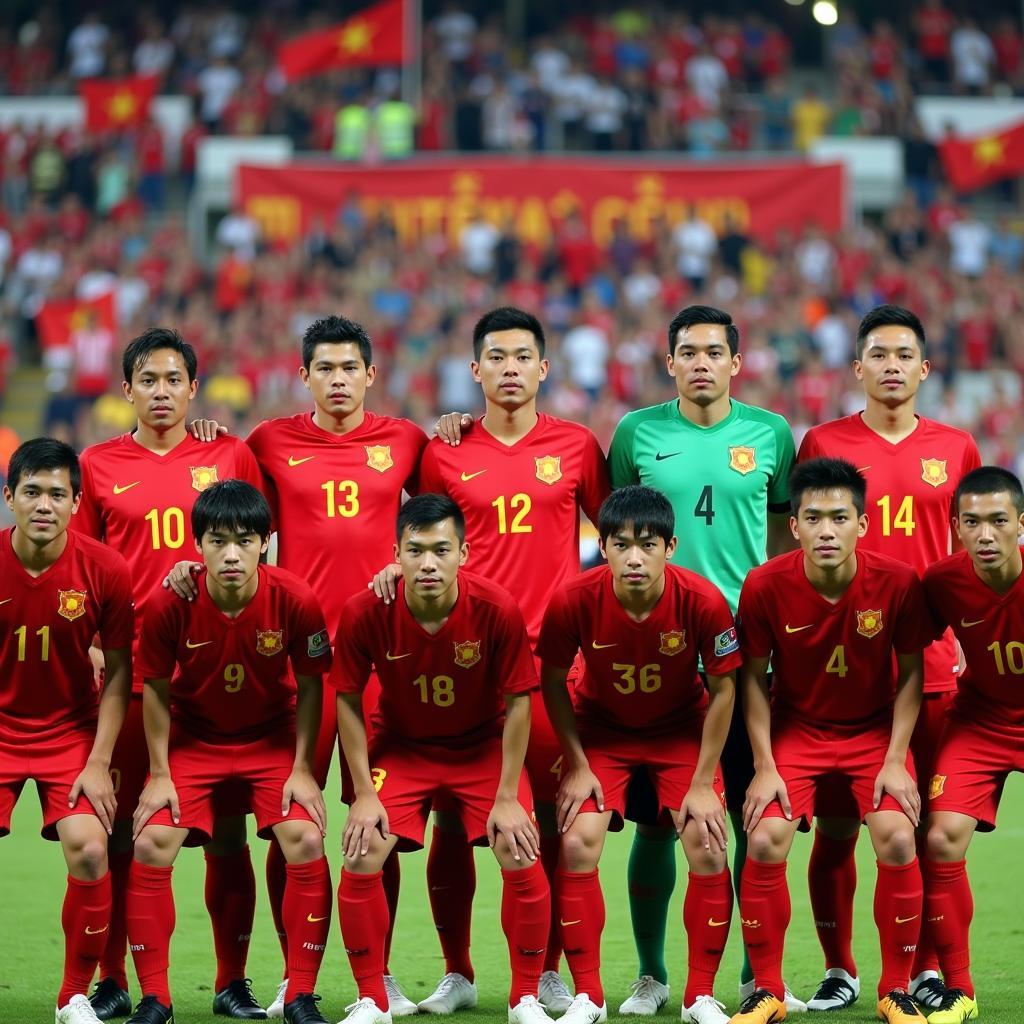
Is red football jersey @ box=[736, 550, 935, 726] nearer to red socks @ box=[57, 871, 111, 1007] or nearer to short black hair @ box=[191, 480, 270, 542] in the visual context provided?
short black hair @ box=[191, 480, 270, 542]

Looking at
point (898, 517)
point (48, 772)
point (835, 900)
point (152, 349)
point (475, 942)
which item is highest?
point (152, 349)

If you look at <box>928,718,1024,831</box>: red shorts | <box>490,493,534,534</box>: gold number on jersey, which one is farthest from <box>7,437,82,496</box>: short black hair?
<box>928,718,1024,831</box>: red shorts

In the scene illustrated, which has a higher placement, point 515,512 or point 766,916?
point 515,512

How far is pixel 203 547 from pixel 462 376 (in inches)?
480

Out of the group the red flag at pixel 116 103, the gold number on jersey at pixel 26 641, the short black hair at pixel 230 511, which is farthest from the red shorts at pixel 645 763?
the red flag at pixel 116 103

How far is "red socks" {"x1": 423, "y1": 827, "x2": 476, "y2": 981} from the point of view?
20.1ft

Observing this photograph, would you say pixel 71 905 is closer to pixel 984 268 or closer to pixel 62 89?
pixel 984 268

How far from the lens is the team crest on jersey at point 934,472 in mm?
6121

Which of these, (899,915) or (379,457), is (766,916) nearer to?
(899,915)

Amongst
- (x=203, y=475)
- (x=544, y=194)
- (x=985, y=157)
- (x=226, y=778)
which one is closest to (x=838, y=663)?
(x=226, y=778)

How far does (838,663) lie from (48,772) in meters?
2.63

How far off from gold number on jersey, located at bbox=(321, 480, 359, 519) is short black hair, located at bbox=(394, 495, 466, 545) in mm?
536

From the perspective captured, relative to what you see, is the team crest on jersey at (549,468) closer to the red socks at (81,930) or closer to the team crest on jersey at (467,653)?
the team crest on jersey at (467,653)

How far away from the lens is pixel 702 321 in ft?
20.5
